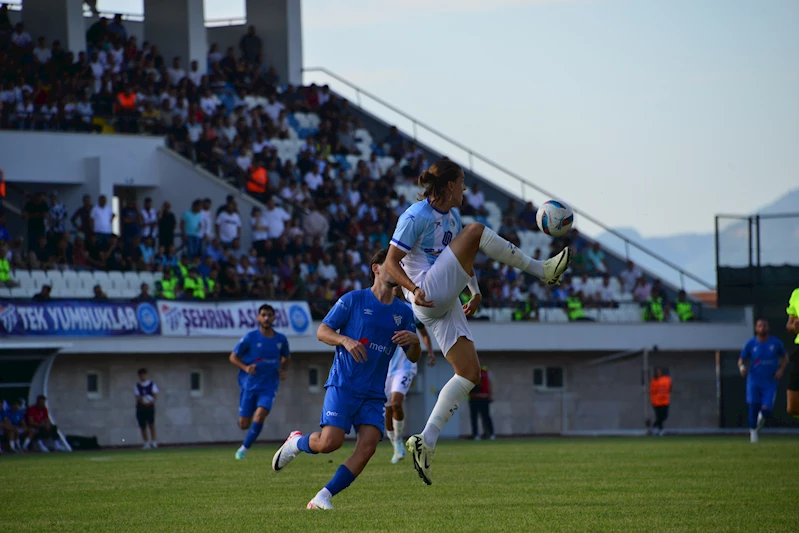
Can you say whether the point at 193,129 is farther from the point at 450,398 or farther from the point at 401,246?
the point at 401,246

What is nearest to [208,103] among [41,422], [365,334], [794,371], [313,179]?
[313,179]

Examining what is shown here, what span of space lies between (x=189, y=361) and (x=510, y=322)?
26.3 feet

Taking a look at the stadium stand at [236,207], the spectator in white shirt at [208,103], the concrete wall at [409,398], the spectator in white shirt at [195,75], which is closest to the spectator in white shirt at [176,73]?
the stadium stand at [236,207]

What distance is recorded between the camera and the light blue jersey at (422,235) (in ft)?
32.0

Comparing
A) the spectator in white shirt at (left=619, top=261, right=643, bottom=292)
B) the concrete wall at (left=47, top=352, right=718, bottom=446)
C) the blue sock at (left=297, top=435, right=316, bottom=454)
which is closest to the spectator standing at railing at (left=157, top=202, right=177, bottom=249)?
the concrete wall at (left=47, top=352, right=718, bottom=446)

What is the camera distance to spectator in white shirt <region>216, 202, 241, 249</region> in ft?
96.4

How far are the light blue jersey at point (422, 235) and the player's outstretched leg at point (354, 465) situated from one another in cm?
123

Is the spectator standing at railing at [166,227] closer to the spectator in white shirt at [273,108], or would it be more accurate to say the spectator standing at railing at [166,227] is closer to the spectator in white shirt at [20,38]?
the spectator in white shirt at [20,38]

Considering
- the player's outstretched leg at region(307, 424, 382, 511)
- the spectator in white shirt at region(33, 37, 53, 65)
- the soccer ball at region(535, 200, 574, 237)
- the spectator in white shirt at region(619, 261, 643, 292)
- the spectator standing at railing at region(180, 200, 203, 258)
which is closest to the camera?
the player's outstretched leg at region(307, 424, 382, 511)

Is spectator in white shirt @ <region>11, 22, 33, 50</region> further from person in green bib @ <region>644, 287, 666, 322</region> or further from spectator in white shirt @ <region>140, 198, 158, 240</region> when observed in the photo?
person in green bib @ <region>644, 287, 666, 322</region>

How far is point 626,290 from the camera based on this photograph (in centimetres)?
3512

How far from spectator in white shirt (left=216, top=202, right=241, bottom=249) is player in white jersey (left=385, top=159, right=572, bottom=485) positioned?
19.6 m

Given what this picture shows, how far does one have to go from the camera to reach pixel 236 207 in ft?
98.5

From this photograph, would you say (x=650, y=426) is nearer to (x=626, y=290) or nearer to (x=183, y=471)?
(x=626, y=290)
